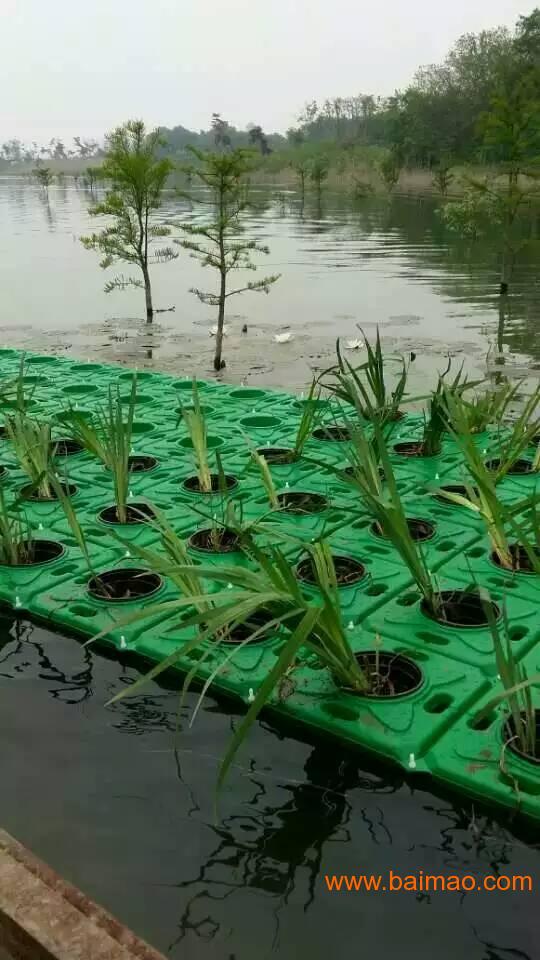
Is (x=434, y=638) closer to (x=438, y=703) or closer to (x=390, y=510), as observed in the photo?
(x=438, y=703)

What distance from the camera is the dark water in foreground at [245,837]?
54.4 inches

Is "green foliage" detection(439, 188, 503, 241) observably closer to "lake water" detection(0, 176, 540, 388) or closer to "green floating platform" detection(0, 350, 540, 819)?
"lake water" detection(0, 176, 540, 388)

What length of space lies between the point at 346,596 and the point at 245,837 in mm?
947

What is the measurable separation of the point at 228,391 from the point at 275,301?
599 centimetres

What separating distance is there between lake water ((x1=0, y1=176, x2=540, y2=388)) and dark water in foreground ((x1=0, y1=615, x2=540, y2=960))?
4.33 metres

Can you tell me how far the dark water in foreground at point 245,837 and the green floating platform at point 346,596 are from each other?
0.31ft

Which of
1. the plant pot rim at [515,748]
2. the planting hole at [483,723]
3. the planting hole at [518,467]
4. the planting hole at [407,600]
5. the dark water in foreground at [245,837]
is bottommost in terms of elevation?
the dark water in foreground at [245,837]

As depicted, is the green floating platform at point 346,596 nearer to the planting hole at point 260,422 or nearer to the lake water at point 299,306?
the planting hole at point 260,422

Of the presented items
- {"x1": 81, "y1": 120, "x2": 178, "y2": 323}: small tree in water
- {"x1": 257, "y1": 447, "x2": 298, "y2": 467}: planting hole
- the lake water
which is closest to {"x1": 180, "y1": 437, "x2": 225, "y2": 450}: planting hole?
{"x1": 257, "y1": 447, "x2": 298, "y2": 467}: planting hole

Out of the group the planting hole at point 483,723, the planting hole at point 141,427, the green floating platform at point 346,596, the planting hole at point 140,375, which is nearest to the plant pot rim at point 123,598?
the green floating platform at point 346,596

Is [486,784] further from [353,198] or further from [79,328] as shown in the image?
[353,198]

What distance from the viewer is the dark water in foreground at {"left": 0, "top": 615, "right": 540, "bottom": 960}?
4.54ft

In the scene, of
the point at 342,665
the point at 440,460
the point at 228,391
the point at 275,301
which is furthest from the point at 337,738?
the point at 275,301

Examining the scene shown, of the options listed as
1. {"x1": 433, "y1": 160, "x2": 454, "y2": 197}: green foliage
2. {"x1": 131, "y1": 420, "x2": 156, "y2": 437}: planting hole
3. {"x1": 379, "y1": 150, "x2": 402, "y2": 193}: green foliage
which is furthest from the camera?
{"x1": 379, "y1": 150, "x2": 402, "y2": 193}: green foliage
